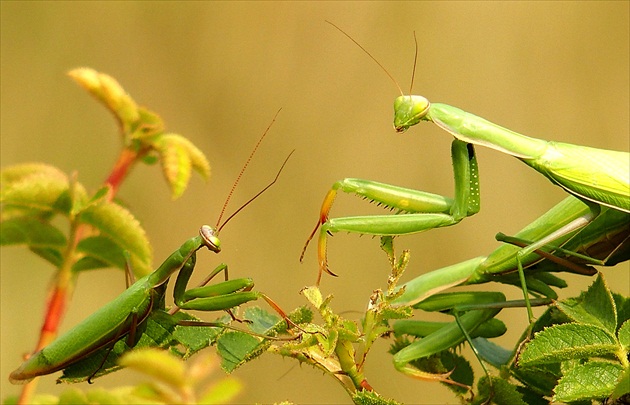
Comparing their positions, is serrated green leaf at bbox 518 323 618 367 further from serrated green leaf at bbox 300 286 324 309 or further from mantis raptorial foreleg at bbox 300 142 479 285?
mantis raptorial foreleg at bbox 300 142 479 285

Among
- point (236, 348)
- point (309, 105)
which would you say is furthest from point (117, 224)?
point (309, 105)

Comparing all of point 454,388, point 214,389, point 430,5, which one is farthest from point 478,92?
point 214,389

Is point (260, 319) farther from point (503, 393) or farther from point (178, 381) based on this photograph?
point (178, 381)

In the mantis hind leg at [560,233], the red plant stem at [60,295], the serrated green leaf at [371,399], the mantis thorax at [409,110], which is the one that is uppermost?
the mantis thorax at [409,110]

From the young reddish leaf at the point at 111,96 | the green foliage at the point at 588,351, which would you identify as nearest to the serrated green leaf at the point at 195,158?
the young reddish leaf at the point at 111,96

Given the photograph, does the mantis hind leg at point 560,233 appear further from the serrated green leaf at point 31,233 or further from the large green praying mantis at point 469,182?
the serrated green leaf at point 31,233
